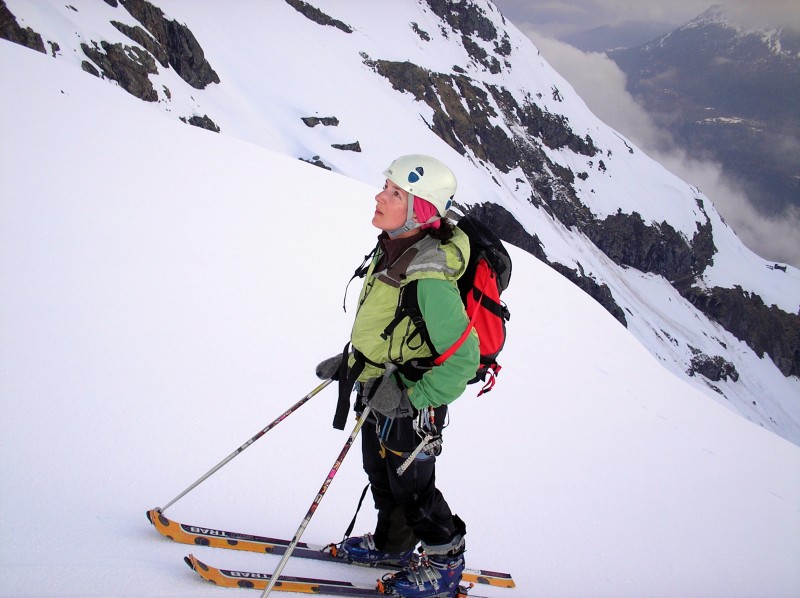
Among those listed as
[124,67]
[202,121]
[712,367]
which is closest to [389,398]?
[124,67]

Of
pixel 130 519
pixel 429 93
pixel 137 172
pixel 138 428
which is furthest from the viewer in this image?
pixel 429 93

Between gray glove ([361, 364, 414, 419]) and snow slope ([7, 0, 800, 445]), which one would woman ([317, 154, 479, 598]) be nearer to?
gray glove ([361, 364, 414, 419])

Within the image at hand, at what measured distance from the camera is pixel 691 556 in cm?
425

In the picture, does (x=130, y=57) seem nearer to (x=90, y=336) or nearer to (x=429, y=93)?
(x=90, y=336)

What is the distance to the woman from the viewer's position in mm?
2332

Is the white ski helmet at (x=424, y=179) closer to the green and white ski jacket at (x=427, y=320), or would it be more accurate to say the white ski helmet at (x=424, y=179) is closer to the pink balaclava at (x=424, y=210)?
the pink balaclava at (x=424, y=210)

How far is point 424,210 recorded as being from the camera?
2545 mm

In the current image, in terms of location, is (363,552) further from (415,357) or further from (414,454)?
(415,357)

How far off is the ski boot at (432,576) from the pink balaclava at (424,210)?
1606 mm

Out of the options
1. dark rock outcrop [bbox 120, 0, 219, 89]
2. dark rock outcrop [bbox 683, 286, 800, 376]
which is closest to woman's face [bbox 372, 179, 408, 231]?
dark rock outcrop [bbox 120, 0, 219, 89]

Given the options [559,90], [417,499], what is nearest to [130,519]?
[417,499]

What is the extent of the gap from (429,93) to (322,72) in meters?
22.2

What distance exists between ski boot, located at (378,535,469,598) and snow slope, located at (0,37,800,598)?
275mm

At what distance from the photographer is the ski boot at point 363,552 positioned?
2979mm
